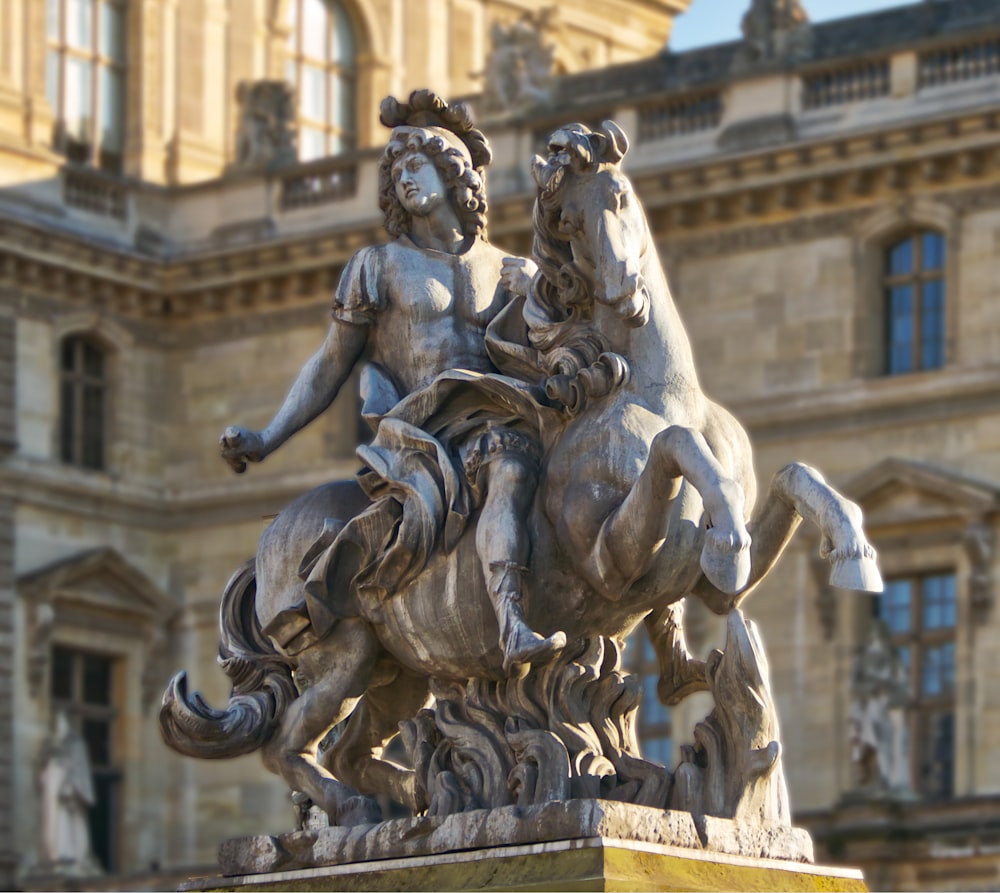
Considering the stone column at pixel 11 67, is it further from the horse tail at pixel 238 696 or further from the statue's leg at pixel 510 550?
the statue's leg at pixel 510 550

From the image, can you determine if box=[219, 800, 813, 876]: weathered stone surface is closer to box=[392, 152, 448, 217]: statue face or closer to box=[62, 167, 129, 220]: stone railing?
box=[392, 152, 448, 217]: statue face

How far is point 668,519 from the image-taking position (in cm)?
833

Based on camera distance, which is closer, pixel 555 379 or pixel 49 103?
pixel 555 379

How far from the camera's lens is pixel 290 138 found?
132ft

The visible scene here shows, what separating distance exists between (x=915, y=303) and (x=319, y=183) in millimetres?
8428

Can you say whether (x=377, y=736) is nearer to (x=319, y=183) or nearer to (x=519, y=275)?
(x=519, y=275)

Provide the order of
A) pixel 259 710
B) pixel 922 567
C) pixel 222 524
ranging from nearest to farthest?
pixel 259 710, pixel 922 567, pixel 222 524

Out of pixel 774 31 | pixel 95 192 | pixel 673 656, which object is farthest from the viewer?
pixel 95 192

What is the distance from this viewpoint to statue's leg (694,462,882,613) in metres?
8.08

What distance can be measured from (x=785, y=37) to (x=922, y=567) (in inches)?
226

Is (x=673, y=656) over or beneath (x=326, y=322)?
beneath

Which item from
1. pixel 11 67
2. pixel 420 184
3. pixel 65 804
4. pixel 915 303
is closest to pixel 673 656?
pixel 420 184

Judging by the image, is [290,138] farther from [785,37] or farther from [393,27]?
[785,37]

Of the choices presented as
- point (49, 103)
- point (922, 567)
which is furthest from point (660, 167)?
point (49, 103)
